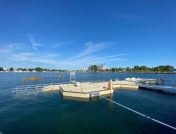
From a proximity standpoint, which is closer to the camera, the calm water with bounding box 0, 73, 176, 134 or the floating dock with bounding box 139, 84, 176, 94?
the calm water with bounding box 0, 73, 176, 134

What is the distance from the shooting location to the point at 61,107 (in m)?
26.1

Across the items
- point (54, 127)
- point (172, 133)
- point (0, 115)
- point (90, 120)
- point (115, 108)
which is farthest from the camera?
point (115, 108)

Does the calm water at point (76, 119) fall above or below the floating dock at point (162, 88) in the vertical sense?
below

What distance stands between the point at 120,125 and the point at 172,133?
202 inches

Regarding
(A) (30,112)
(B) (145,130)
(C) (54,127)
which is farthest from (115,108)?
(A) (30,112)

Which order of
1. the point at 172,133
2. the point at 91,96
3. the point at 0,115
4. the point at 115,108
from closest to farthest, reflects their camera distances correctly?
the point at 172,133
the point at 0,115
the point at 115,108
the point at 91,96

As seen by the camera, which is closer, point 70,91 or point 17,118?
point 17,118

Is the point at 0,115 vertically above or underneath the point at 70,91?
underneath

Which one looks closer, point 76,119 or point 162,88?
point 76,119

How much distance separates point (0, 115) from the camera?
2217 centimetres

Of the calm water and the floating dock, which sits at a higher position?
the floating dock

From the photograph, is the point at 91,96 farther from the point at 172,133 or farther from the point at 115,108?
the point at 172,133

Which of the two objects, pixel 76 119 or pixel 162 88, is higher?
pixel 162 88

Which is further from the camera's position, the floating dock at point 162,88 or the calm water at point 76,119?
the floating dock at point 162,88
